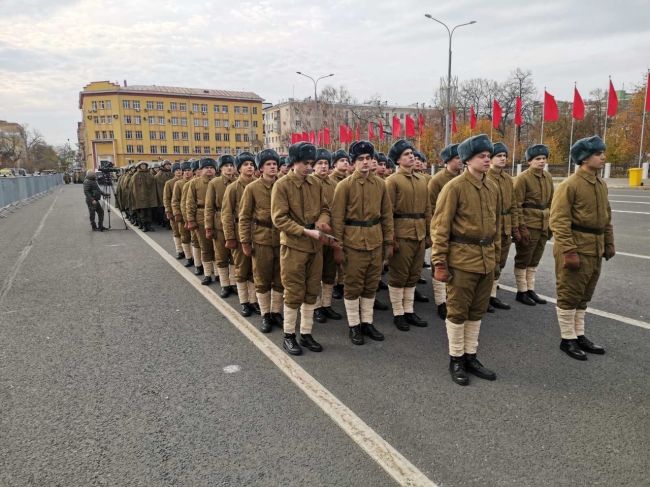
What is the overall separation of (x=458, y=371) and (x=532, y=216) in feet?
9.82

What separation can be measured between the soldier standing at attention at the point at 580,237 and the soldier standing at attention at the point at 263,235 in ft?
9.59

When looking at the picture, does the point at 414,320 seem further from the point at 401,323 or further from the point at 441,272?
the point at 441,272

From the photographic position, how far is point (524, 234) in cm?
584

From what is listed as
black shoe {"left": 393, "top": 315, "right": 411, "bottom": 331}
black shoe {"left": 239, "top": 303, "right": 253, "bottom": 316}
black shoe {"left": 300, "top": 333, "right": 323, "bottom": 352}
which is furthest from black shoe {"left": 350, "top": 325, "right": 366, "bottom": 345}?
black shoe {"left": 239, "top": 303, "right": 253, "bottom": 316}

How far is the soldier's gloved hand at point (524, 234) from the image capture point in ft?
19.2

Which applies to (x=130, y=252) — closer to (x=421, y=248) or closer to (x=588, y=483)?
(x=421, y=248)

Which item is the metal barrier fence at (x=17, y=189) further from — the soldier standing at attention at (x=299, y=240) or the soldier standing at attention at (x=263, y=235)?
the soldier standing at attention at (x=299, y=240)

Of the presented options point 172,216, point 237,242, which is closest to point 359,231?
point 237,242

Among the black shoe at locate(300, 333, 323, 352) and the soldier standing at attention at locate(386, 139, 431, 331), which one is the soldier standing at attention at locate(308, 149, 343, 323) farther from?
the black shoe at locate(300, 333, 323, 352)

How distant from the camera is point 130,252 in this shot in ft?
34.0

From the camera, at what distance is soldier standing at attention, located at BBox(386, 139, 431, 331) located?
525cm

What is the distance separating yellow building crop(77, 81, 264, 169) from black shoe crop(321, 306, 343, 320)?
78.5 metres

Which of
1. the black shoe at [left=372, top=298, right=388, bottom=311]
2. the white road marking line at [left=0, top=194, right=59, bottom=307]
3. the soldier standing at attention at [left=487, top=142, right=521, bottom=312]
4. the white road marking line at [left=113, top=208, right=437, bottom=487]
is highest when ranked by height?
the soldier standing at attention at [left=487, top=142, right=521, bottom=312]

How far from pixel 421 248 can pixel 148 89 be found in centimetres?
9953
